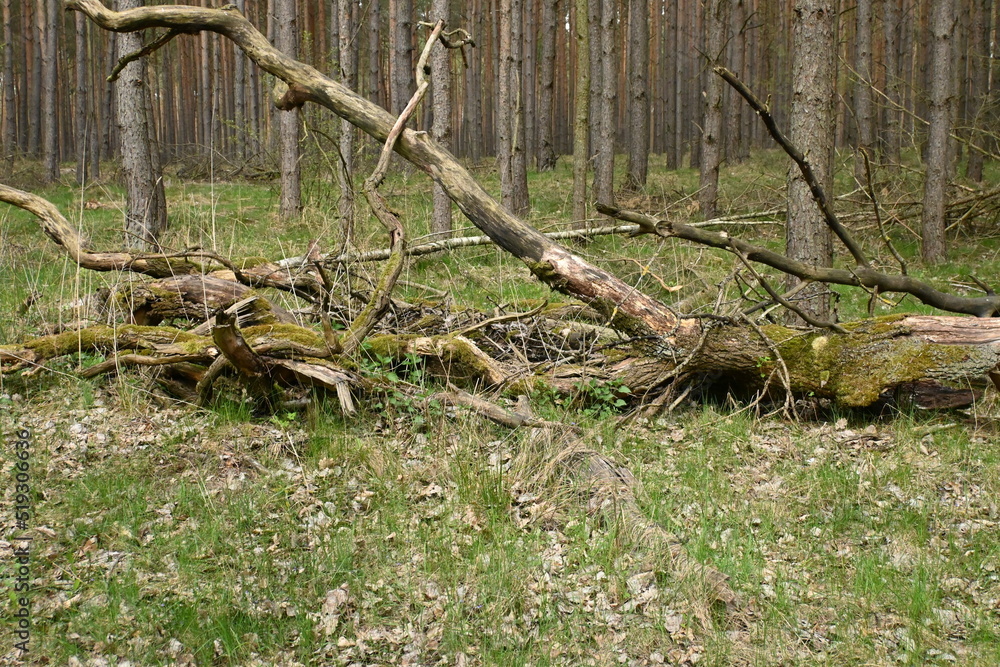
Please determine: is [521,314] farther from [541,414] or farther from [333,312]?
[333,312]

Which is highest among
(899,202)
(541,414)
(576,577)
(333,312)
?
(899,202)

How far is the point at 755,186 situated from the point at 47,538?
1506 cm

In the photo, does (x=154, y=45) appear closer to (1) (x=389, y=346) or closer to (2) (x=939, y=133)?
(1) (x=389, y=346)

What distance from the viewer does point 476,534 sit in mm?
3562

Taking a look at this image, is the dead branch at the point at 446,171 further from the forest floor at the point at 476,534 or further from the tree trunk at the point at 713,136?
the tree trunk at the point at 713,136

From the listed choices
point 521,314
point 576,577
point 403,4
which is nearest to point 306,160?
point 403,4

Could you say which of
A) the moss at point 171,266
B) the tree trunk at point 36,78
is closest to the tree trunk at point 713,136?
the moss at point 171,266

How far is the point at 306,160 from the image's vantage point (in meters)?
13.2

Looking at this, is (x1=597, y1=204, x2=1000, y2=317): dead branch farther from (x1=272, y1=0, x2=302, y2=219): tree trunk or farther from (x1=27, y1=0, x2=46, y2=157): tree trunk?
(x1=27, y1=0, x2=46, y2=157): tree trunk

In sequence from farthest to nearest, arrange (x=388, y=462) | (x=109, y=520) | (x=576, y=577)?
(x=388, y=462) → (x=109, y=520) → (x=576, y=577)

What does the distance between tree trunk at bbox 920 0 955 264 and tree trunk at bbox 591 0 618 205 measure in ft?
14.0

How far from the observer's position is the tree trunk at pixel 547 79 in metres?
18.8

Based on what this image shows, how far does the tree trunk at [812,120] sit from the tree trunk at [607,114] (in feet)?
18.8

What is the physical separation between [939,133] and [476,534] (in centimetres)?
945
